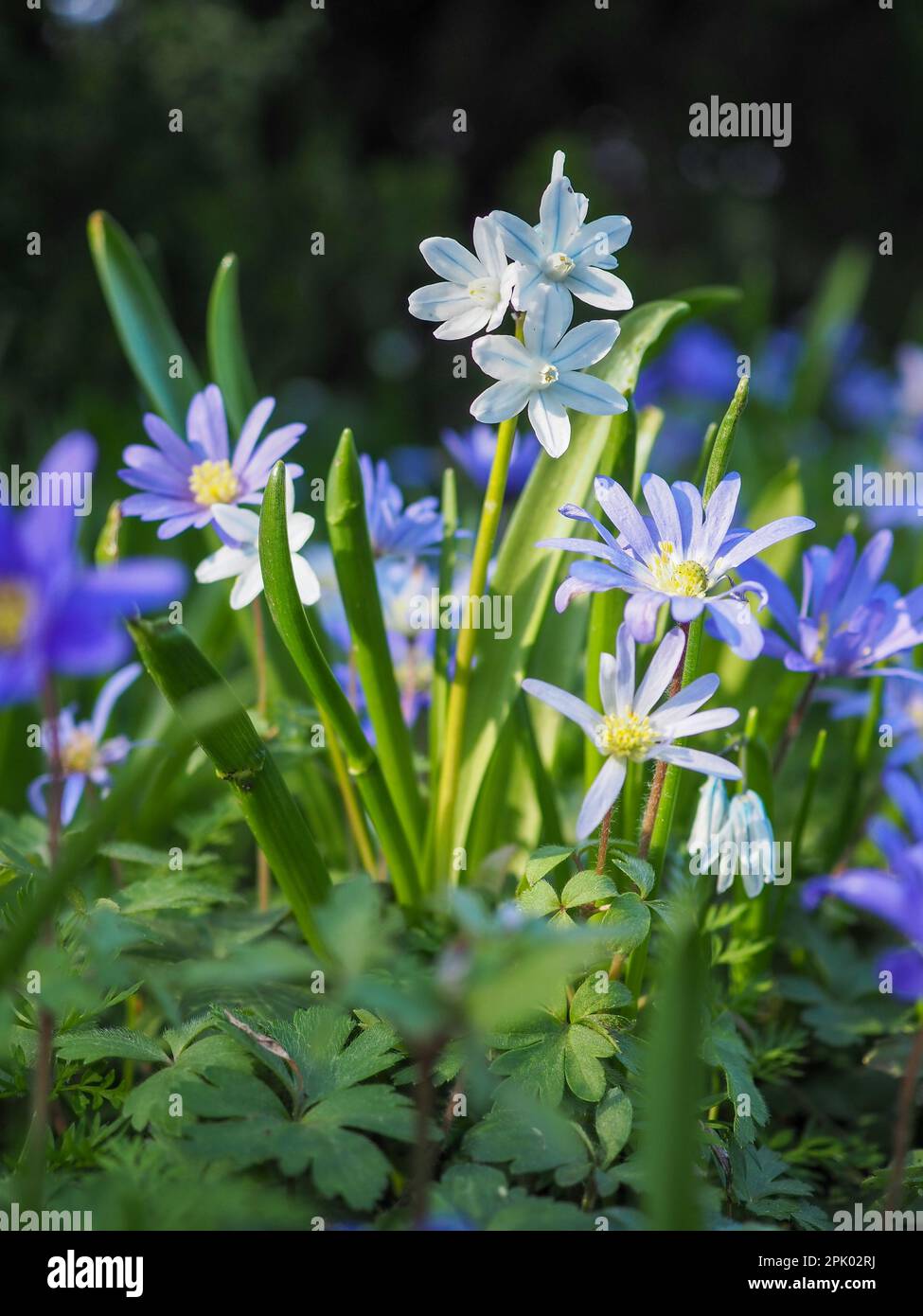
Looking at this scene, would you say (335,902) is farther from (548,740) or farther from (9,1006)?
(548,740)

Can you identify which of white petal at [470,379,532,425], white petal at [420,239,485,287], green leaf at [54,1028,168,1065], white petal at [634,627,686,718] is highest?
white petal at [420,239,485,287]

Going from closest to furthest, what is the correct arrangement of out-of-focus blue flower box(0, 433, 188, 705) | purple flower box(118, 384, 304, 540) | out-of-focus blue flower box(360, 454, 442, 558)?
out-of-focus blue flower box(0, 433, 188, 705), purple flower box(118, 384, 304, 540), out-of-focus blue flower box(360, 454, 442, 558)

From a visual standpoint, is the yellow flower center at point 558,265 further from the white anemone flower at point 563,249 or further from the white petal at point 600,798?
the white petal at point 600,798

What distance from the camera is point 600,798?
1.01 metres

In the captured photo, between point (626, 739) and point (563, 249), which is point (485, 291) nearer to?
point (563, 249)

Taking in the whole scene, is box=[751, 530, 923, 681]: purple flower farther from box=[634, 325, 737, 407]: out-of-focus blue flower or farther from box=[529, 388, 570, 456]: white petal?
box=[634, 325, 737, 407]: out-of-focus blue flower

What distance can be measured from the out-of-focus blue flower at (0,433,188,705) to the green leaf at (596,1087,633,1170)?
0.60 meters

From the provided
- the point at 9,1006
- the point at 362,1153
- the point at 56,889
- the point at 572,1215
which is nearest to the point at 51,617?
the point at 56,889

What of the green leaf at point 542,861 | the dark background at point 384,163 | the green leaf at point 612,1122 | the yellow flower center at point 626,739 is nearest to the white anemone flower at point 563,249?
the yellow flower center at point 626,739

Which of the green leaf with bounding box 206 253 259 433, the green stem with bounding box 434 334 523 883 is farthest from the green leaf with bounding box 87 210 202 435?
the green stem with bounding box 434 334 523 883

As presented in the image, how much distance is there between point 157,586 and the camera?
2.20 ft

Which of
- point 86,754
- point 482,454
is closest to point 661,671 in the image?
point 482,454

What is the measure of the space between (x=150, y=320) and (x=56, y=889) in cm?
107

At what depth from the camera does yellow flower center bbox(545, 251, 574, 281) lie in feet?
3.34
